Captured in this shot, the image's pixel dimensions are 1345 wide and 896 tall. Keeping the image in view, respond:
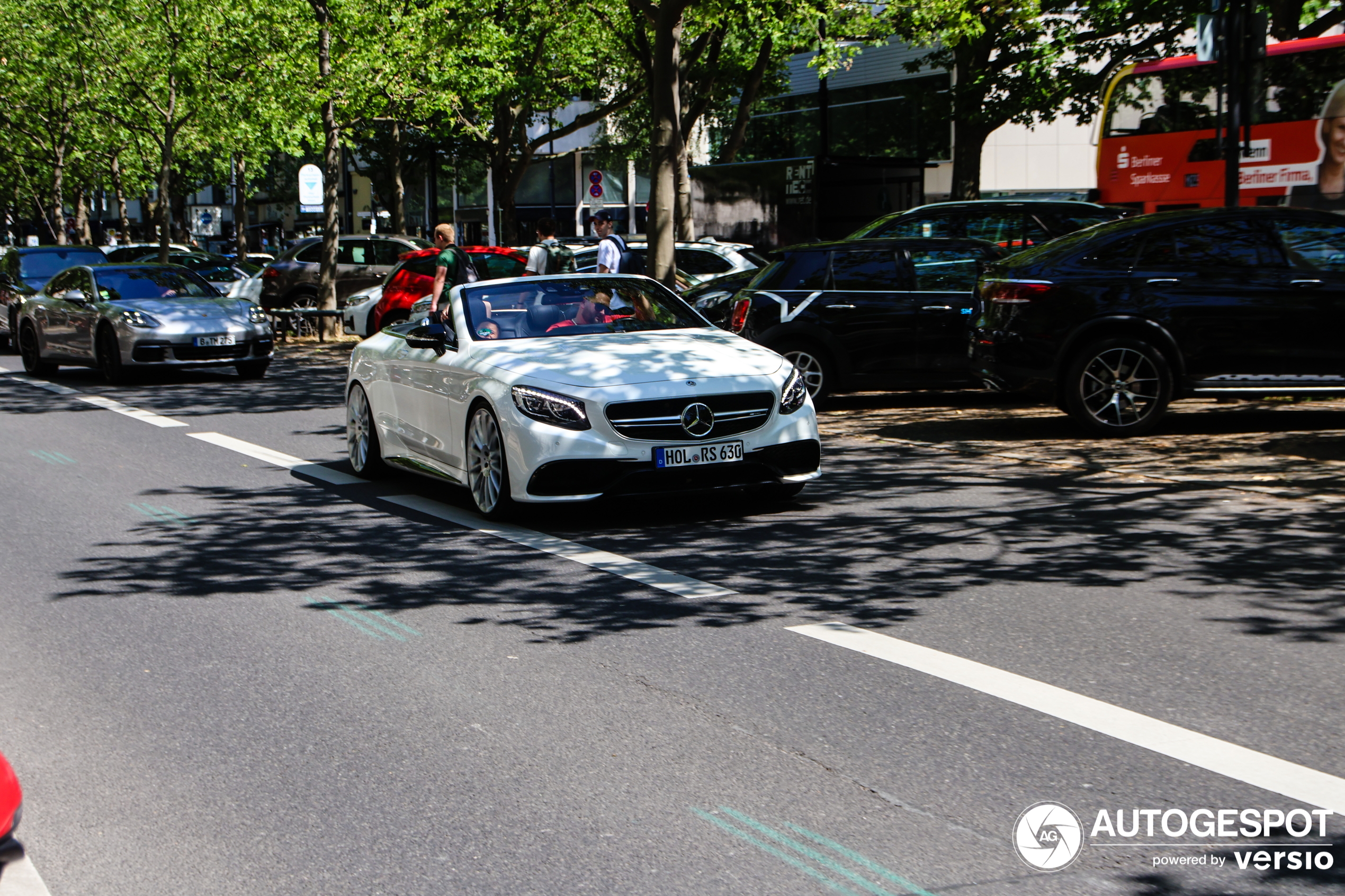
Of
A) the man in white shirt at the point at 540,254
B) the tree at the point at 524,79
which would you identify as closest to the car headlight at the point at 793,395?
the man in white shirt at the point at 540,254

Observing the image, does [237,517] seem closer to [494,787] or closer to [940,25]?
[494,787]

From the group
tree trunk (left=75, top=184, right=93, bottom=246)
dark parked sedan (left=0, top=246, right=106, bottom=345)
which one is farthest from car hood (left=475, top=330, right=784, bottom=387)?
tree trunk (left=75, top=184, right=93, bottom=246)

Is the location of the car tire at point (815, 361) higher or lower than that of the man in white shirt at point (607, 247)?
lower

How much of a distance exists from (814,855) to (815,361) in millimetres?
10585

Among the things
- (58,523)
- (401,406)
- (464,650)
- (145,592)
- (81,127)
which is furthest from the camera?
(81,127)

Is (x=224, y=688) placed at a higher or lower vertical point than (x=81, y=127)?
lower

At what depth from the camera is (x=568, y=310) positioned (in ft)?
31.9

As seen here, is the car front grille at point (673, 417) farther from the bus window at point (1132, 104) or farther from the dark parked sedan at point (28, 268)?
the dark parked sedan at point (28, 268)

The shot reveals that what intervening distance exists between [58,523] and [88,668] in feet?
12.5

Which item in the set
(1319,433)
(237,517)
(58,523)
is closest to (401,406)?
(237,517)

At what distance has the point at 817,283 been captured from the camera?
1430 centimetres

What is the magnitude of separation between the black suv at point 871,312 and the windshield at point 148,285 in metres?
9.27

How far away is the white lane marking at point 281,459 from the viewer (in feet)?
36.8

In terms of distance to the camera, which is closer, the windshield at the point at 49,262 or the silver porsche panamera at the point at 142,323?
the silver porsche panamera at the point at 142,323
